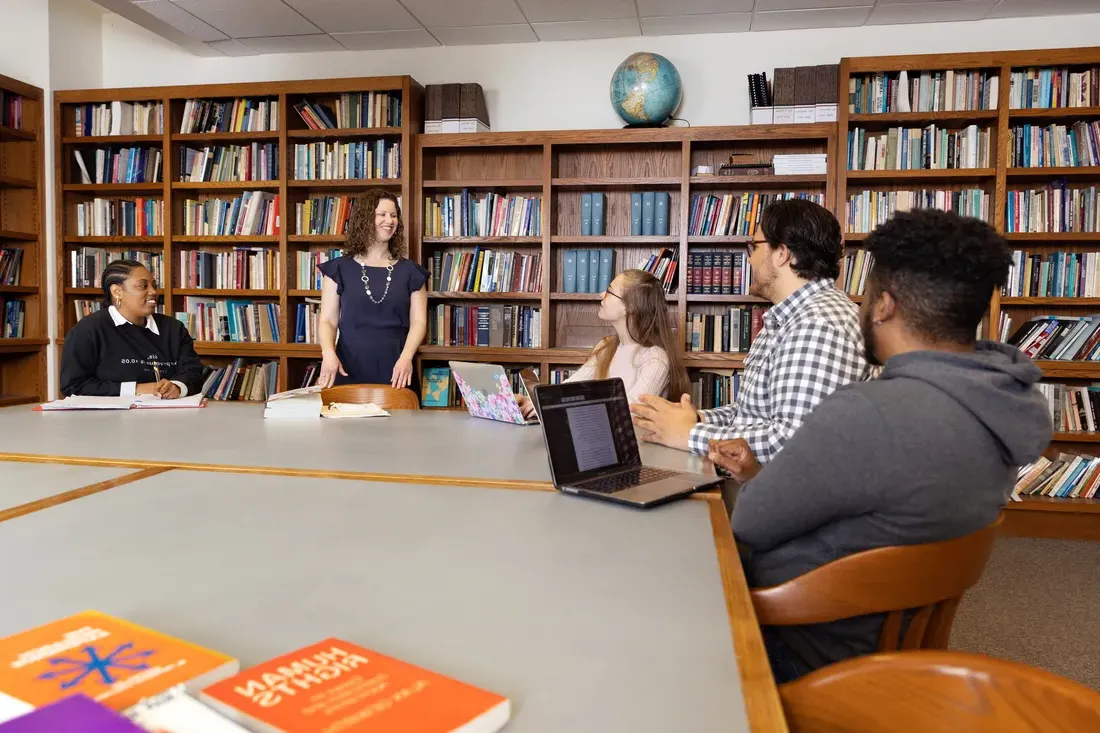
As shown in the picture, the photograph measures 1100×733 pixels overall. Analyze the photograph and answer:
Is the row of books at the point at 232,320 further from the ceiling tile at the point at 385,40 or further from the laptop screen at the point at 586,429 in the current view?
the laptop screen at the point at 586,429

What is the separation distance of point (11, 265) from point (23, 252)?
5.0 inches

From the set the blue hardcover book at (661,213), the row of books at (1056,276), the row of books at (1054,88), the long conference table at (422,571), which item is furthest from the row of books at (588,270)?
the long conference table at (422,571)

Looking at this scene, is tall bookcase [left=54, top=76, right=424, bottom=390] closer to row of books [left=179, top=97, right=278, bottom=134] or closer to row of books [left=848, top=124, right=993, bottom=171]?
row of books [left=179, top=97, right=278, bottom=134]

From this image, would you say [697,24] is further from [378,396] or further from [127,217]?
[127,217]

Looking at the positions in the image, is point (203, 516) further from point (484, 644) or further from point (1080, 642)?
point (1080, 642)

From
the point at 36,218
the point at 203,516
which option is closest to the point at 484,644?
the point at 203,516

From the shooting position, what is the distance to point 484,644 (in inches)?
30.9

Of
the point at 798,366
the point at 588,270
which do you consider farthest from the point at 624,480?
the point at 588,270

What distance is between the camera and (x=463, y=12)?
13.4 feet

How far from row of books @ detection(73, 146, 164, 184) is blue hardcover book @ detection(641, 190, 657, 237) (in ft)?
9.22

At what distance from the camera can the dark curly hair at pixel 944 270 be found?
123 cm

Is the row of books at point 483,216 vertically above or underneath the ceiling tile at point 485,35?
underneath

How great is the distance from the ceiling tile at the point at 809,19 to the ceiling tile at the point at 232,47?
2.88m

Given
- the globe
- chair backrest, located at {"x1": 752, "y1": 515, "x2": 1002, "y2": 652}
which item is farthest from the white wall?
chair backrest, located at {"x1": 752, "y1": 515, "x2": 1002, "y2": 652}
